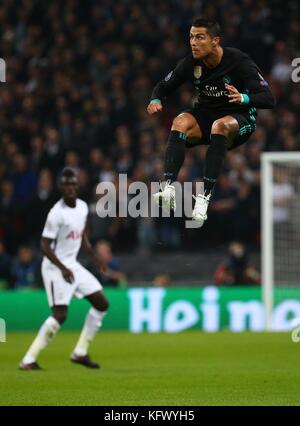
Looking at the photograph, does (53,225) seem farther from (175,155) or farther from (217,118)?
(217,118)

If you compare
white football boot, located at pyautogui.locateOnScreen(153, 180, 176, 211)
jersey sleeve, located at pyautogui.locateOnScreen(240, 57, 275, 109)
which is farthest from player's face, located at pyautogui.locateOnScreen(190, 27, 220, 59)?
white football boot, located at pyautogui.locateOnScreen(153, 180, 176, 211)

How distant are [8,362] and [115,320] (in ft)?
17.9

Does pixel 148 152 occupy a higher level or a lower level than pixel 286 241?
higher

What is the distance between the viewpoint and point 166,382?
12.3m

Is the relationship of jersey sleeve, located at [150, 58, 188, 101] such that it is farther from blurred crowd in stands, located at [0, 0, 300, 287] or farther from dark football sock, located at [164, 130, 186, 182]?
blurred crowd in stands, located at [0, 0, 300, 287]

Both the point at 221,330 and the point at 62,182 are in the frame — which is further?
the point at 221,330

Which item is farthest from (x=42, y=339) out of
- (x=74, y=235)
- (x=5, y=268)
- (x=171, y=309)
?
(x=5, y=268)

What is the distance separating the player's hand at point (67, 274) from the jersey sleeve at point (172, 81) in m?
3.37

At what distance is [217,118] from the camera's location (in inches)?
434

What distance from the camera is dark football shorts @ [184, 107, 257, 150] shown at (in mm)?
10875

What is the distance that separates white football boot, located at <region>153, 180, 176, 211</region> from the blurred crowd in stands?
326 inches
